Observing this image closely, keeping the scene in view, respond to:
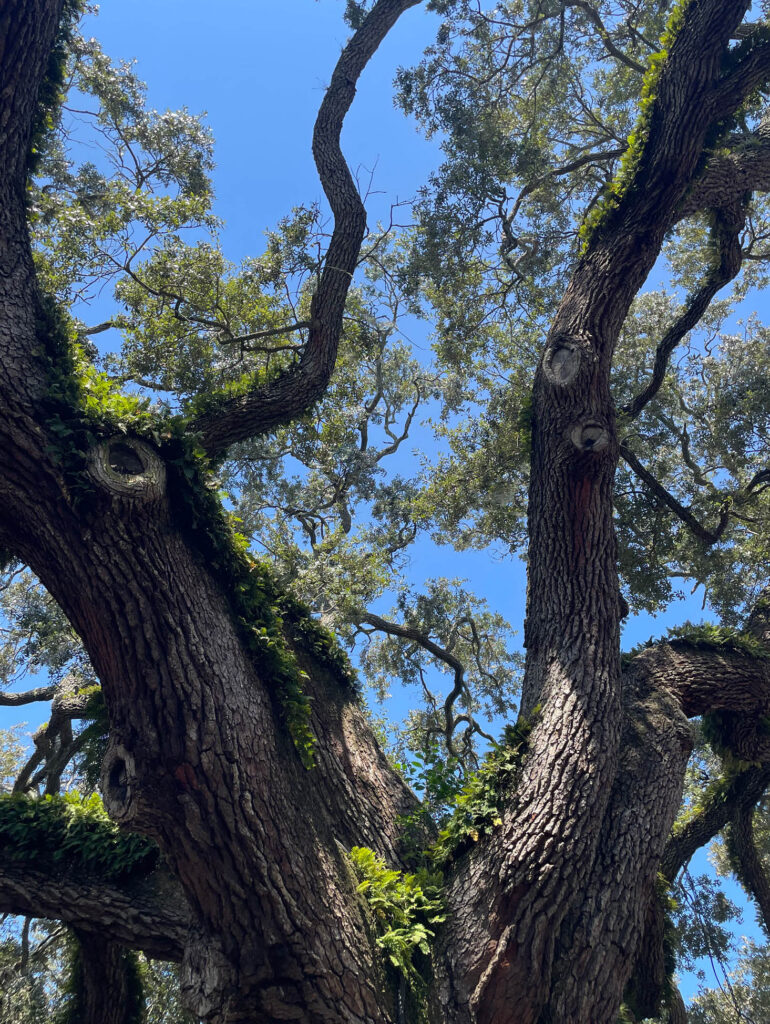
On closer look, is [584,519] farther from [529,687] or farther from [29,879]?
[29,879]

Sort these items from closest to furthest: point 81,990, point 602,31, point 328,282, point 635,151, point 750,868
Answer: point 81,990 → point 635,151 → point 750,868 → point 328,282 → point 602,31

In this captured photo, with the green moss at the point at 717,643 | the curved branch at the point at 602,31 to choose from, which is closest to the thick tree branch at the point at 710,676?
the green moss at the point at 717,643

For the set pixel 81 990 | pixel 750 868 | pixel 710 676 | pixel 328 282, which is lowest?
pixel 750 868

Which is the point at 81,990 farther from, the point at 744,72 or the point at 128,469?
the point at 744,72

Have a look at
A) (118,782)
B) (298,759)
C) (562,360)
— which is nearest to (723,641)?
(562,360)

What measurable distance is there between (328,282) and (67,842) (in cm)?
Result: 503

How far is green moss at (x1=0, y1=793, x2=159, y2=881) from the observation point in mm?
3645

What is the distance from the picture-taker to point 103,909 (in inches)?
140

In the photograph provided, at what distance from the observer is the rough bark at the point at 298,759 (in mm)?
Result: 2994

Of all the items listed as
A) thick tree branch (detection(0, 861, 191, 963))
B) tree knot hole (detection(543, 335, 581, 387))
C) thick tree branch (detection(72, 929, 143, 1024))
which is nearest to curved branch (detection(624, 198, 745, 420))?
tree knot hole (detection(543, 335, 581, 387))

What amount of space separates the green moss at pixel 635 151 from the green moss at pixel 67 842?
550 centimetres

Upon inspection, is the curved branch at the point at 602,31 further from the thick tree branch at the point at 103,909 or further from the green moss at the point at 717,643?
the thick tree branch at the point at 103,909

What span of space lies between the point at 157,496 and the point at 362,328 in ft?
19.9

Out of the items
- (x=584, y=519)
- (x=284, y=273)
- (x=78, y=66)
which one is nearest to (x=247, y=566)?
(x=584, y=519)
